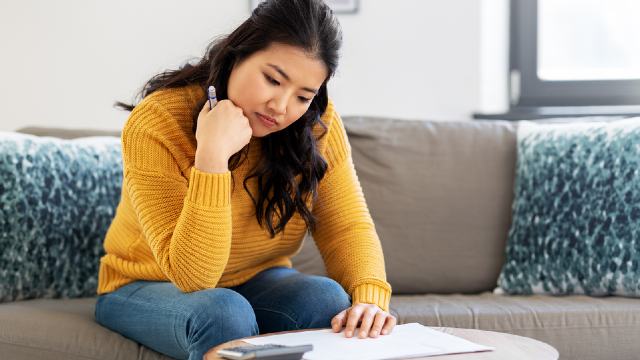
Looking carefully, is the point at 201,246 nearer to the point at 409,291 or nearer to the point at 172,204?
the point at 172,204

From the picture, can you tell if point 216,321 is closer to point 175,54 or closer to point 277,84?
point 277,84

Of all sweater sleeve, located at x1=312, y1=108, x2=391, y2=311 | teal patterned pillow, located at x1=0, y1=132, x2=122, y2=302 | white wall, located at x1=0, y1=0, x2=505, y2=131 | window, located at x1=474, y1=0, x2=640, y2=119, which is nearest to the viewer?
sweater sleeve, located at x1=312, y1=108, x2=391, y2=311

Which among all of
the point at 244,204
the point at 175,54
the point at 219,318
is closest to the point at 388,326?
the point at 219,318

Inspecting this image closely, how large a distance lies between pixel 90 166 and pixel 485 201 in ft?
3.43

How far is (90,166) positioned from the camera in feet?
6.91

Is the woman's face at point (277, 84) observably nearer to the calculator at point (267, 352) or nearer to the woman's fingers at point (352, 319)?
the woman's fingers at point (352, 319)

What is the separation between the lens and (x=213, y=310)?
1.37 m

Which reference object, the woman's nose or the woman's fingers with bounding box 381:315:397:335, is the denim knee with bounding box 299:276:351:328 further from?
the woman's nose

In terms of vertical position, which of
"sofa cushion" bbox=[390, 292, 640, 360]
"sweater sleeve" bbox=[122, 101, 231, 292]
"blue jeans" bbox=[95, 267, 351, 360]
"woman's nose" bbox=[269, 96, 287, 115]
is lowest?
"sofa cushion" bbox=[390, 292, 640, 360]

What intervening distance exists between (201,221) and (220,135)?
155 mm

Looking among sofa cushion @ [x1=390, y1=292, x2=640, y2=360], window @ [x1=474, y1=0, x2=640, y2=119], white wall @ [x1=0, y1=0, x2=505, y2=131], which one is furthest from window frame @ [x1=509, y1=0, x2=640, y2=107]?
sofa cushion @ [x1=390, y1=292, x2=640, y2=360]

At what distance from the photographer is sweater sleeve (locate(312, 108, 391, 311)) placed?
1.63m

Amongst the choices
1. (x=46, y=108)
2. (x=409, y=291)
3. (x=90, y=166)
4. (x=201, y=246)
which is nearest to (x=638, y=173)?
(x=409, y=291)

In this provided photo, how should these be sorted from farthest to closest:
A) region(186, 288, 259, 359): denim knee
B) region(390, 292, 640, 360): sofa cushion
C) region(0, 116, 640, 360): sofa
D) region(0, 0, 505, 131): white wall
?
region(0, 0, 505, 131): white wall → region(0, 116, 640, 360): sofa → region(390, 292, 640, 360): sofa cushion → region(186, 288, 259, 359): denim knee
